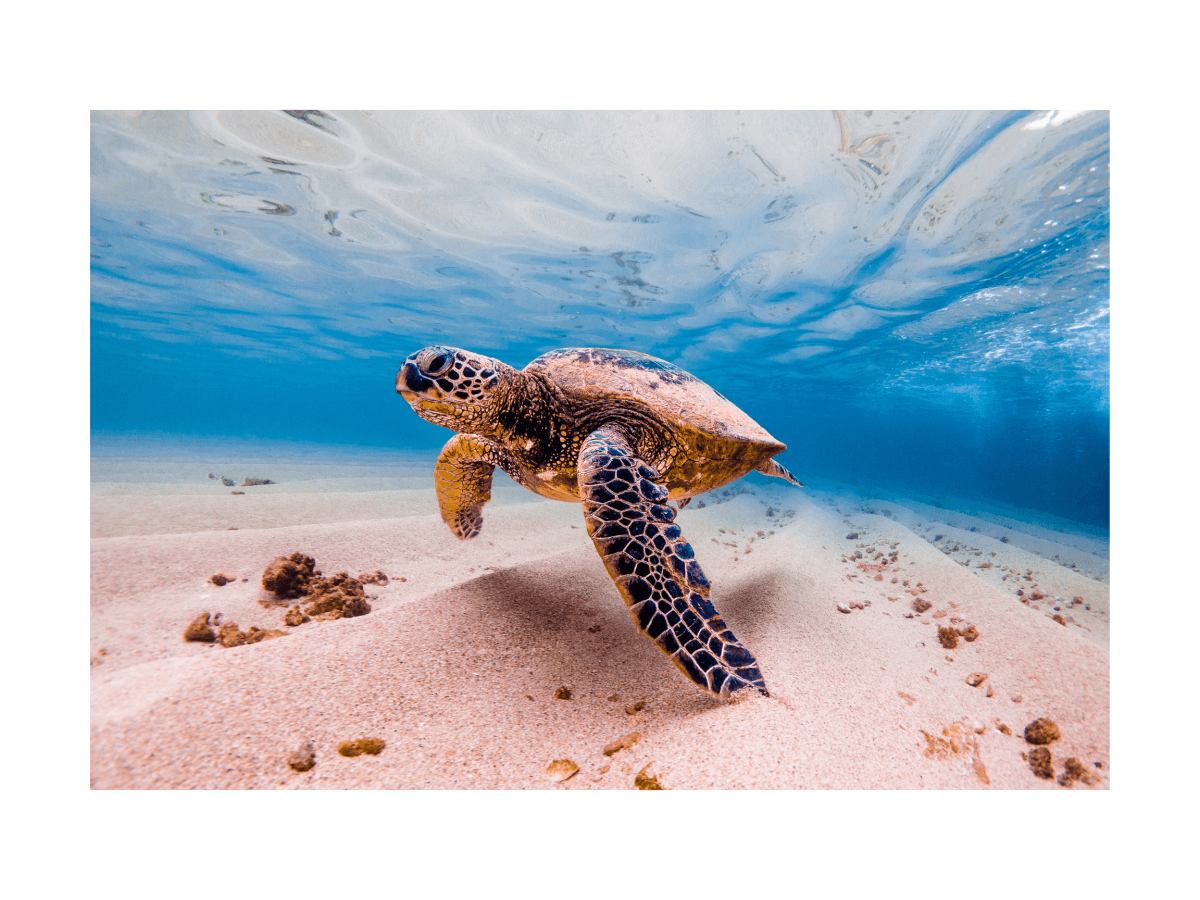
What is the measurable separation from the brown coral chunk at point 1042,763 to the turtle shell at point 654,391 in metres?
1.59

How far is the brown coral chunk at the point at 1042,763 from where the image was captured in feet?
4.32

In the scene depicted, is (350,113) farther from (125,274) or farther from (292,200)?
(125,274)

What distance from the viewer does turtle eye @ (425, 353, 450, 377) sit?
6.39ft

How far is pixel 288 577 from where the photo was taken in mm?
2137

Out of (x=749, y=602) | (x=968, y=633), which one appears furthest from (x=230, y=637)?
(x=968, y=633)

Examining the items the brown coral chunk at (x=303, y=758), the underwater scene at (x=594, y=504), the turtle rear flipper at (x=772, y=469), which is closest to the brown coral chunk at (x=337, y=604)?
the underwater scene at (x=594, y=504)

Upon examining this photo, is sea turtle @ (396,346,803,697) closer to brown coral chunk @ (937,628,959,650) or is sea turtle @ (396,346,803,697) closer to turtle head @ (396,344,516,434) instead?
turtle head @ (396,344,516,434)

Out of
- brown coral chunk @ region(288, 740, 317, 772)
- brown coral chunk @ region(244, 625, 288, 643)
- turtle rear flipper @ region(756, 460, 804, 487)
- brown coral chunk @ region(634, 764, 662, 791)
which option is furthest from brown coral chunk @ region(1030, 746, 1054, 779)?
brown coral chunk @ region(244, 625, 288, 643)

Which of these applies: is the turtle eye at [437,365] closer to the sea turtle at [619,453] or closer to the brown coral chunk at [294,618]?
the sea turtle at [619,453]

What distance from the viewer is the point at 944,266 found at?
8.24 m

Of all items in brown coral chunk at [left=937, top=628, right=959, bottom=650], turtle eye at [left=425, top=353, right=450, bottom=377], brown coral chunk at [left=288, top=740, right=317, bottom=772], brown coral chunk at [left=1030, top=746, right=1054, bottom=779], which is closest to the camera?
brown coral chunk at [left=288, top=740, right=317, bottom=772]

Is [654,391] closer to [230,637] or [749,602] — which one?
[749,602]
